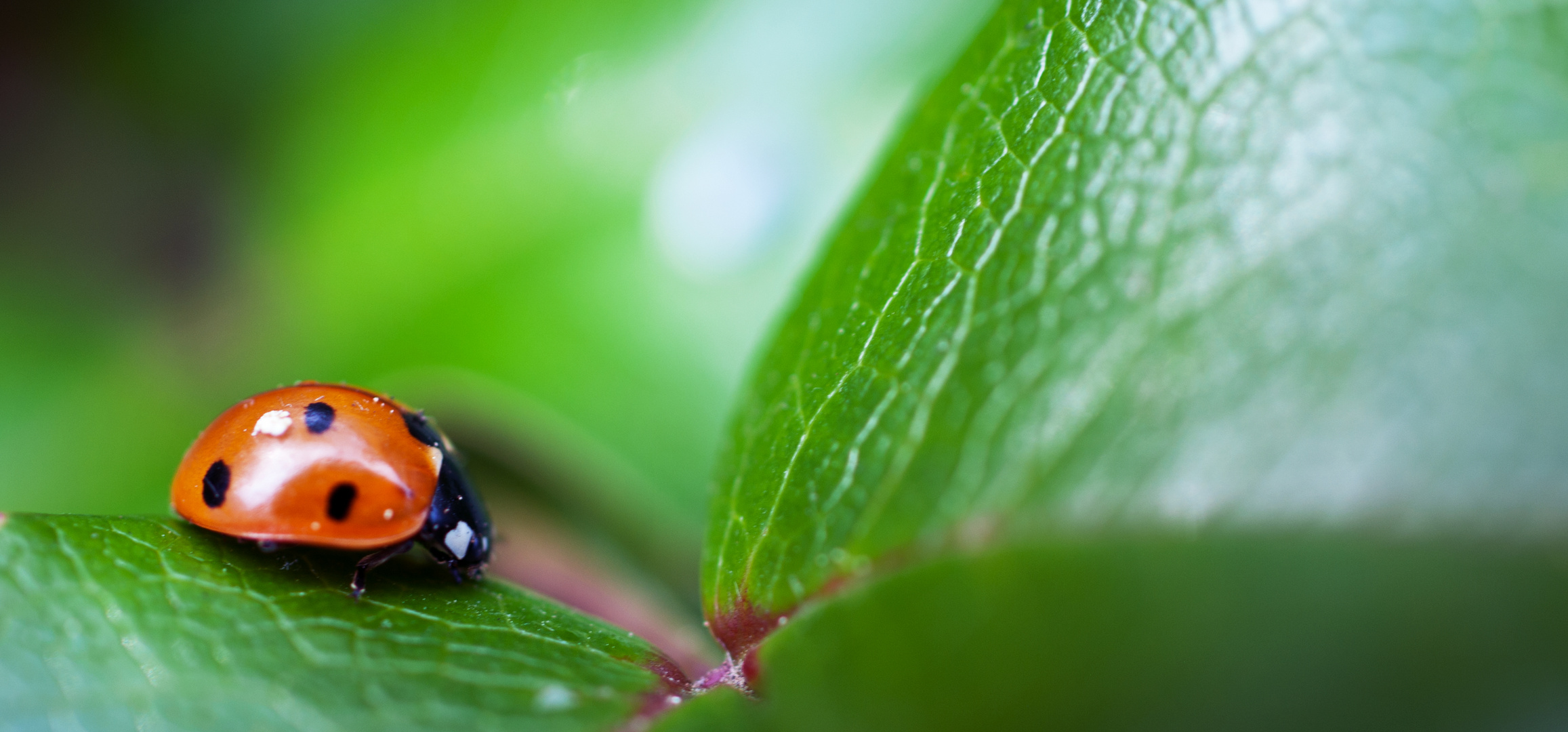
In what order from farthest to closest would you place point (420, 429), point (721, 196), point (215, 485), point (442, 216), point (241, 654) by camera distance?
point (442, 216) < point (721, 196) < point (420, 429) < point (215, 485) < point (241, 654)

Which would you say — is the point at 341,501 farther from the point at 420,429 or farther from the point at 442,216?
the point at 442,216

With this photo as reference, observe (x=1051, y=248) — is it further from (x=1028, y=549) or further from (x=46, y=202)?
(x=46, y=202)

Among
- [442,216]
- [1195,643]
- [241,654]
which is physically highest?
[442,216]

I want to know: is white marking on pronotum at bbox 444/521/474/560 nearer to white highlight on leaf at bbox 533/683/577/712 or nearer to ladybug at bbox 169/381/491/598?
ladybug at bbox 169/381/491/598

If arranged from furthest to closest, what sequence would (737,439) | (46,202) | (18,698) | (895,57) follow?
1. (46,202)
2. (895,57)
3. (737,439)
4. (18,698)

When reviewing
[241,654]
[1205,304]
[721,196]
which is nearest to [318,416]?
[241,654]

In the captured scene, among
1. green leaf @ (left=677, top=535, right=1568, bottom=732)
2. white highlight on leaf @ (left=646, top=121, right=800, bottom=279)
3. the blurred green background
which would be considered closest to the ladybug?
green leaf @ (left=677, top=535, right=1568, bottom=732)

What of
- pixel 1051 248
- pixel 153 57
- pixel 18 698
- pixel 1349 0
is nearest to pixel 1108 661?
pixel 1051 248
